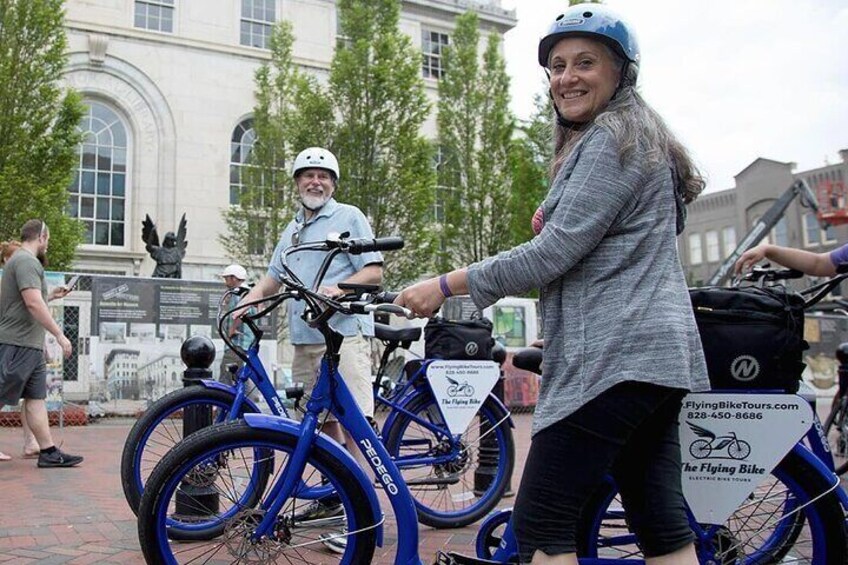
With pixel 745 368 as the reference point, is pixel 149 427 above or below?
below

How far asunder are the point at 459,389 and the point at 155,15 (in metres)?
23.2

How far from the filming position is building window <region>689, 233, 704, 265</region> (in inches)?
2093

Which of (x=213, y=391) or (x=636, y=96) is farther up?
(x=636, y=96)

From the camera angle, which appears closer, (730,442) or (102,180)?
(730,442)

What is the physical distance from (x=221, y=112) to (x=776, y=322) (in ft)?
79.0

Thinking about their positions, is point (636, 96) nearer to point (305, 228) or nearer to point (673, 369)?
point (673, 369)

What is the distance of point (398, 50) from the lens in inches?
803

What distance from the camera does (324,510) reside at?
293 centimetres

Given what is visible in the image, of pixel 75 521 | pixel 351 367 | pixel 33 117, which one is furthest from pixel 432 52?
pixel 75 521

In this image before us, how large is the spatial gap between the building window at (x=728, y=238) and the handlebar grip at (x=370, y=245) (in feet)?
168

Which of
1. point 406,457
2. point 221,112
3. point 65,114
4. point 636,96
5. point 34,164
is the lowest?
point 406,457

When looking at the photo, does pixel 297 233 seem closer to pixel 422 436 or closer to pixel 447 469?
pixel 422 436

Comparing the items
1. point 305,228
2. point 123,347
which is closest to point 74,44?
point 123,347

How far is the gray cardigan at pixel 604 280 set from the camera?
203 centimetres
